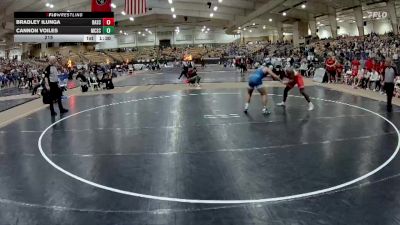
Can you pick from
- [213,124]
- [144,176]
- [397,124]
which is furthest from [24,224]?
[397,124]

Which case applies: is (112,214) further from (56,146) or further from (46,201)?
(56,146)

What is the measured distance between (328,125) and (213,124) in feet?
9.47

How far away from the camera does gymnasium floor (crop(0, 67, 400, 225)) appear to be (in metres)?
4.77

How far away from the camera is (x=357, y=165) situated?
21.5 feet

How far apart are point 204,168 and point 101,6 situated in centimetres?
1249
